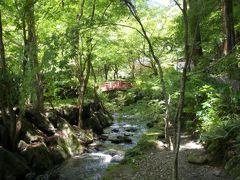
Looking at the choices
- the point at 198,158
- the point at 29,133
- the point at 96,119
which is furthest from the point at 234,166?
the point at 96,119

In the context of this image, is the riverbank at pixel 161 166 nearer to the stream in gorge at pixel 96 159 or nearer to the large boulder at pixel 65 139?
the stream in gorge at pixel 96 159

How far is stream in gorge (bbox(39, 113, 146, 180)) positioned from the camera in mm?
10672

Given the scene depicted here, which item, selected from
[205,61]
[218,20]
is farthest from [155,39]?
[205,61]

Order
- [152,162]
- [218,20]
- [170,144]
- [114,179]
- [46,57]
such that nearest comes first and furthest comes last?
[46,57], [114,179], [152,162], [170,144], [218,20]

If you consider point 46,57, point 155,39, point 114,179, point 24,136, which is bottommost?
point 114,179

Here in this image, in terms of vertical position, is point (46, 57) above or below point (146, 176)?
above

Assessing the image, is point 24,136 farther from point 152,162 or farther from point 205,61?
point 205,61

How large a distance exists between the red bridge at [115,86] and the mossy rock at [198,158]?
77.2 feet

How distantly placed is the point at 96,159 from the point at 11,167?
355cm

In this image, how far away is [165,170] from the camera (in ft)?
31.2

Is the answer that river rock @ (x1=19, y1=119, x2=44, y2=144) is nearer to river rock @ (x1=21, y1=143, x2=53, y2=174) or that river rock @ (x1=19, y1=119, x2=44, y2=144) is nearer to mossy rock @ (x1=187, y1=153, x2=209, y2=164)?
river rock @ (x1=21, y1=143, x2=53, y2=174)

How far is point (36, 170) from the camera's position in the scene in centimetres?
1083

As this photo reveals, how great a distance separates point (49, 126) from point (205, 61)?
680cm

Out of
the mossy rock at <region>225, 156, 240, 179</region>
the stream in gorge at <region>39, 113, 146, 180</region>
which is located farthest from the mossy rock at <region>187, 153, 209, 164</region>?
the stream in gorge at <region>39, 113, 146, 180</region>
